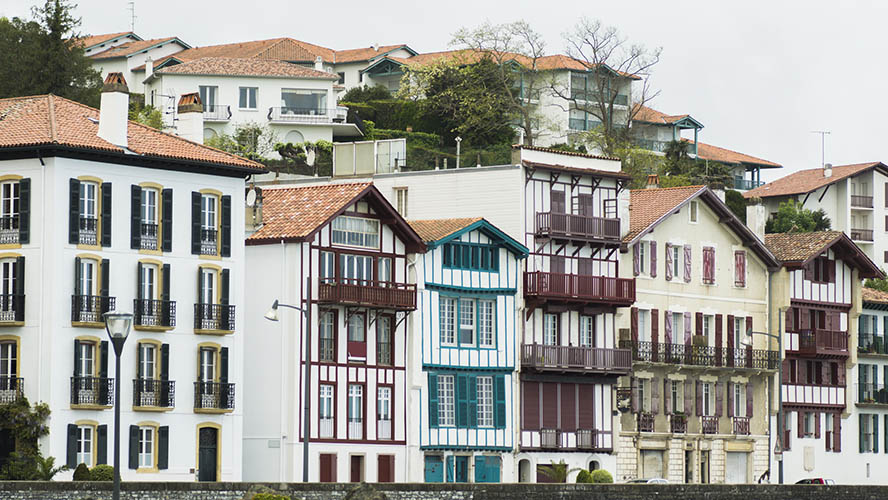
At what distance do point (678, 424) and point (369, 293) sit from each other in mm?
19817

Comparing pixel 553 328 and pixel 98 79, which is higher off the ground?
pixel 98 79

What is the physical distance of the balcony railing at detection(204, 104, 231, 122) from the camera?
439ft

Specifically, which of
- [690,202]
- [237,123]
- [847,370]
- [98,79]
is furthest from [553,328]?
[237,123]

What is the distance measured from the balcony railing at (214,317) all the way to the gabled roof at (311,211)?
12.0ft

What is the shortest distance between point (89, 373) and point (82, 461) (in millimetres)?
2854

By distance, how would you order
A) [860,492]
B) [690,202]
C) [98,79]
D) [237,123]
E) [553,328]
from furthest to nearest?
1. [237,123]
2. [98,79]
3. [690,202]
4. [553,328]
5. [860,492]

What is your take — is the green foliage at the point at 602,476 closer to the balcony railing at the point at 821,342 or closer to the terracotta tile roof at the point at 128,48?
the balcony railing at the point at 821,342

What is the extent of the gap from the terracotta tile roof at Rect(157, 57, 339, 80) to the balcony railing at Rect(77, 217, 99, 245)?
65.4 m

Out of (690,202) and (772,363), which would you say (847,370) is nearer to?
(772,363)

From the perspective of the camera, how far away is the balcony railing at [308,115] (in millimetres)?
136500

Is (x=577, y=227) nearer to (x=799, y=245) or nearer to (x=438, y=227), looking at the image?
(x=438, y=227)

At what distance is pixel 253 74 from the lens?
448ft

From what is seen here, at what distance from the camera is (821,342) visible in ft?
327

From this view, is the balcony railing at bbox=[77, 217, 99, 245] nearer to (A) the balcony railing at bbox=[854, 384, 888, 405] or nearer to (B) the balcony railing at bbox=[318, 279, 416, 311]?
(B) the balcony railing at bbox=[318, 279, 416, 311]
